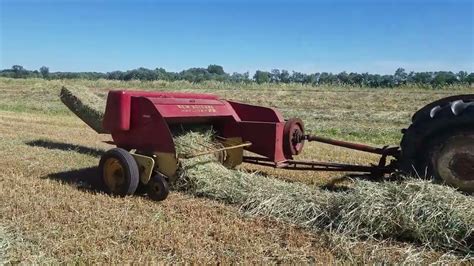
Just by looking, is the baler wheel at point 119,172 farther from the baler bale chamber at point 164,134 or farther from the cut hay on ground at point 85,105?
the cut hay on ground at point 85,105

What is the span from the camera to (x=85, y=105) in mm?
10109

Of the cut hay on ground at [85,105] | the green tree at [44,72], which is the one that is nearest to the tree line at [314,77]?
the green tree at [44,72]

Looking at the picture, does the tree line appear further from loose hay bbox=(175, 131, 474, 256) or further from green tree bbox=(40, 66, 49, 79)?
loose hay bbox=(175, 131, 474, 256)

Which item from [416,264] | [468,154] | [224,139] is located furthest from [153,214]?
[468,154]

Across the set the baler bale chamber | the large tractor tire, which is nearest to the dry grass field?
the baler bale chamber

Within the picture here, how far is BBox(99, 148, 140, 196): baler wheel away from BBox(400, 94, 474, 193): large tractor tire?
9.64 feet

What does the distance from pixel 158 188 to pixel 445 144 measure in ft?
9.94

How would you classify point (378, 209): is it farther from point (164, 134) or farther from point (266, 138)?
point (164, 134)

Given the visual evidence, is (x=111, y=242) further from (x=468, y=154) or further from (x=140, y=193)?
(x=468, y=154)

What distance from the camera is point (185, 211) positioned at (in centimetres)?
490

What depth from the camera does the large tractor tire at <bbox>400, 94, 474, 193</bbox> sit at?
4.55 meters

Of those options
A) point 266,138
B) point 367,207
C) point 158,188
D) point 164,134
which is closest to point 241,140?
point 266,138

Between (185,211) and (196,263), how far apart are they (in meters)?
1.40

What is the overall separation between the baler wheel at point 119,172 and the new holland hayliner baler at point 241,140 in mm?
11
